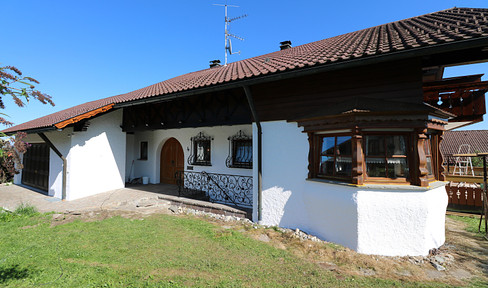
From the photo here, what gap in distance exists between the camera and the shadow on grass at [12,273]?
3.21 m

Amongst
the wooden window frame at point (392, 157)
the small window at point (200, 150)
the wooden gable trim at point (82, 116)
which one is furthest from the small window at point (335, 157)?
the wooden gable trim at point (82, 116)

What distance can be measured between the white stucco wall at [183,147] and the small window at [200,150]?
0.16 metres

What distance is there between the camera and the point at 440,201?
4453mm

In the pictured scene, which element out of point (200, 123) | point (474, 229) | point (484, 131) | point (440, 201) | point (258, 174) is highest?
point (484, 131)

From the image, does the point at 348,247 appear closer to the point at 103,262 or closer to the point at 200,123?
the point at 103,262

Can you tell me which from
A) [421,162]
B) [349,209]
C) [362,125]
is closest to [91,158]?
[349,209]

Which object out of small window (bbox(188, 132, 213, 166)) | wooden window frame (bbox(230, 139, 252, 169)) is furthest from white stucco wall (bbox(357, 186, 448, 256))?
small window (bbox(188, 132, 213, 166))

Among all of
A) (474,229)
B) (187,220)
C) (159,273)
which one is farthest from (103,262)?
(474,229)

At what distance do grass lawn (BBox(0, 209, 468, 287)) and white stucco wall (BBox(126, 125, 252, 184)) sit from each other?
10.4 ft

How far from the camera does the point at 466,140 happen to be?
2097 cm

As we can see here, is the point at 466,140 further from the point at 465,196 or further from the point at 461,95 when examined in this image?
the point at 461,95

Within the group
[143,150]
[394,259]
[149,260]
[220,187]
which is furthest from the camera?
[143,150]

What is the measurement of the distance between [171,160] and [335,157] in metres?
7.84

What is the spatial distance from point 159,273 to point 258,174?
10.5 ft
